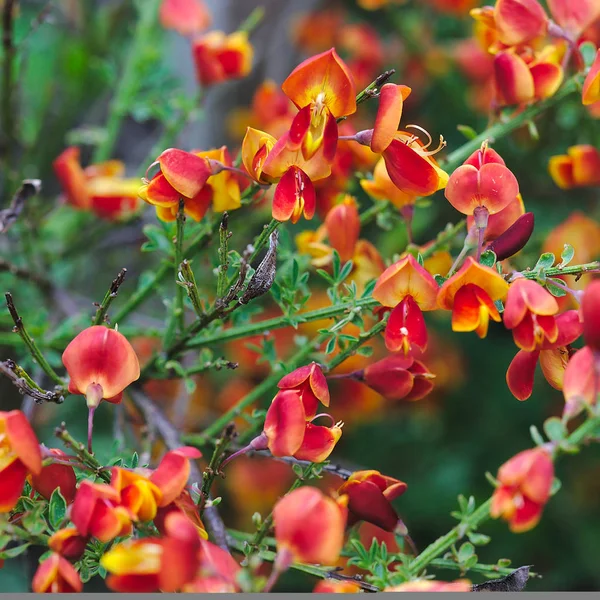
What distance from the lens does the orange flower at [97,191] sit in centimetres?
91

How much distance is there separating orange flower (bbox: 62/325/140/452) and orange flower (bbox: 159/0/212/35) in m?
0.68

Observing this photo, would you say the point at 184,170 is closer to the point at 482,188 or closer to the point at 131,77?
the point at 482,188

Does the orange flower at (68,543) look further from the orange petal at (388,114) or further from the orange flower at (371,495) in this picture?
the orange petal at (388,114)

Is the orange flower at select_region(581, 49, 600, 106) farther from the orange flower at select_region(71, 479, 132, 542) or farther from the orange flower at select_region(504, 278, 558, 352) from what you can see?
the orange flower at select_region(71, 479, 132, 542)

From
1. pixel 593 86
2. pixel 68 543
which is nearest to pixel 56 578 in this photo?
pixel 68 543

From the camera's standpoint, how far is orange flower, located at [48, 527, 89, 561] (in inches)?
18.6

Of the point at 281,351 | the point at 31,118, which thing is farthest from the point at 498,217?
the point at 31,118

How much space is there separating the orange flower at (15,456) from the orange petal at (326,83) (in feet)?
0.97

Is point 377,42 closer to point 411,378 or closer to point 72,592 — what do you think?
point 411,378

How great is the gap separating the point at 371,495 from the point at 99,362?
0.75 ft

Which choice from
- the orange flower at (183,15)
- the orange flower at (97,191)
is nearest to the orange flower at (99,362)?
the orange flower at (97,191)

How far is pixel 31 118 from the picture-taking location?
1285 millimetres

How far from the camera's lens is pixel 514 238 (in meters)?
0.60

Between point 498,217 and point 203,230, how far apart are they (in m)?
0.25
